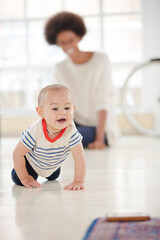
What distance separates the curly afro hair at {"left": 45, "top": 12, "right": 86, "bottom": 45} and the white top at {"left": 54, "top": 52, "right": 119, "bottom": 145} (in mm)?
229

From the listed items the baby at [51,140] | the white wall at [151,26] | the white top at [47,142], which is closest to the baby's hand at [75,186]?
the baby at [51,140]

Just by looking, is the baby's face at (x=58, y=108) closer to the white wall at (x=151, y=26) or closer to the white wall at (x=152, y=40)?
the white wall at (x=152, y=40)

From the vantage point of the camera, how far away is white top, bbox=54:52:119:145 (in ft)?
9.47

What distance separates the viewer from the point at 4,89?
4117 millimetres

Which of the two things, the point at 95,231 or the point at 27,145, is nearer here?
the point at 95,231

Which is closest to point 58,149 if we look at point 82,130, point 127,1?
point 82,130

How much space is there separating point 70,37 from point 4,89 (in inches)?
61.0

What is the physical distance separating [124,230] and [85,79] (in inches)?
81.8

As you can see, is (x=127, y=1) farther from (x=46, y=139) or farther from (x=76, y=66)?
(x=46, y=139)

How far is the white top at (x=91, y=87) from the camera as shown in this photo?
2887 millimetres

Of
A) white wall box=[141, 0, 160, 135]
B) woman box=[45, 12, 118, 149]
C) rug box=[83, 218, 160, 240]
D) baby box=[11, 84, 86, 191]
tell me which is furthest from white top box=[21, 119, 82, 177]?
white wall box=[141, 0, 160, 135]

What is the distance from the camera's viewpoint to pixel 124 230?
3.03 feet

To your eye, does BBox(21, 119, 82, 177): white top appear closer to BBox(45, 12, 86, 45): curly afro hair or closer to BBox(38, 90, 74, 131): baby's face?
BBox(38, 90, 74, 131): baby's face

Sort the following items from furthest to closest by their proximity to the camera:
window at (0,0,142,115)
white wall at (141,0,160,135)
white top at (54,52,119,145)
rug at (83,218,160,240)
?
window at (0,0,142,115) → white wall at (141,0,160,135) → white top at (54,52,119,145) → rug at (83,218,160,240)
